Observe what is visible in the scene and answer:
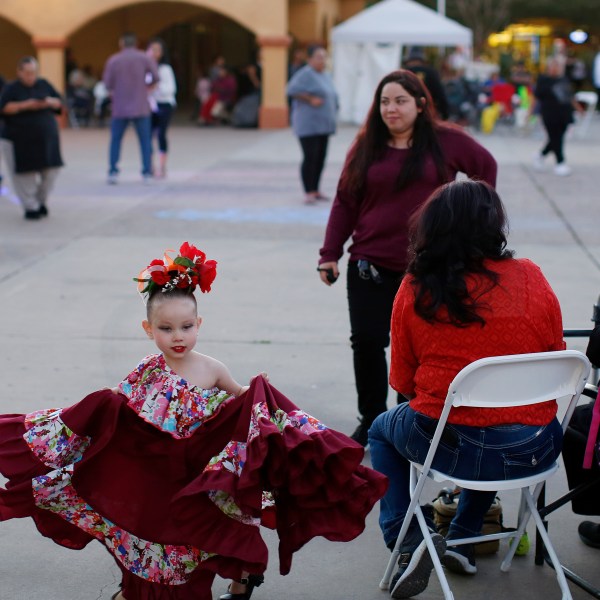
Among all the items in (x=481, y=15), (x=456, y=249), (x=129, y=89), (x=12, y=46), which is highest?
(x=481, y=15)

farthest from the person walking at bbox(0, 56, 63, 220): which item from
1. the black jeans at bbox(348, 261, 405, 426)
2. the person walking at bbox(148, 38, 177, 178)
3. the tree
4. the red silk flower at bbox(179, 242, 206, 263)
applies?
the tree

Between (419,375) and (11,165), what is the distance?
8450mm

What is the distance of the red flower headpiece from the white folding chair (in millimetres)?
884

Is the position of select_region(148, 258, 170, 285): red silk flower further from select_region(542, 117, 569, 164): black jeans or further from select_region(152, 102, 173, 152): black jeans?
select_region(542, 117, 569, 164): black jeans

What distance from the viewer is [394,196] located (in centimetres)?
468

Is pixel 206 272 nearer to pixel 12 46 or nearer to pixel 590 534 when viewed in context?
pixel 590 534

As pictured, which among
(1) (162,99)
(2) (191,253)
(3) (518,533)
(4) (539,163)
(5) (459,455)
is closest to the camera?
(5) (459,455)

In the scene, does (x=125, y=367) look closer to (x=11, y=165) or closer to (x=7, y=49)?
(x=11, y=165)

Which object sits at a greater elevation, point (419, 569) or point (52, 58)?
point (52, 58)

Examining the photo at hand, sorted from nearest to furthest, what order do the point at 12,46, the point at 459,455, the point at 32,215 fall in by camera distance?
1. the point at 459,455
2. the point at 32,215
3. the point at 12,46

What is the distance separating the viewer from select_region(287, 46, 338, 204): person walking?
469 inches

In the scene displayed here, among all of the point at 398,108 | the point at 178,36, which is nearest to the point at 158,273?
the point at 398,108

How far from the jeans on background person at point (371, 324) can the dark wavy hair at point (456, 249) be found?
1.34 m

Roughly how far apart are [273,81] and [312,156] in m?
12.0
